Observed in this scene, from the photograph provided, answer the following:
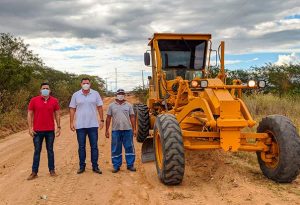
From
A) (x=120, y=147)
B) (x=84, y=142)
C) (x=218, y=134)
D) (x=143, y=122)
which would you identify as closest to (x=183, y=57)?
(x=143, y=122)

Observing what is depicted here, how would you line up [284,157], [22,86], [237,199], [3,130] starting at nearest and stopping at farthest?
[237,199], [284,157], [3,130], [22,86]

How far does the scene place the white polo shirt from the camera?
319 inches

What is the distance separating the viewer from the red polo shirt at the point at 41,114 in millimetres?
7891

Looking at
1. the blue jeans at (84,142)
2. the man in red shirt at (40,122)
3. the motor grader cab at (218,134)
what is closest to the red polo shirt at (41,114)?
the man in red shirt at (40,122)

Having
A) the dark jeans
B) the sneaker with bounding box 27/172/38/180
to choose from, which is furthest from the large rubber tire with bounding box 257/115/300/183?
the sneaker with bounding box 27/172/38/180

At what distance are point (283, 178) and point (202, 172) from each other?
1.59 metres

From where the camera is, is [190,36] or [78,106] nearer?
[78,106]

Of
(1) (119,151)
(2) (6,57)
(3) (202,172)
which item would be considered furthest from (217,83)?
(2) (6,57)

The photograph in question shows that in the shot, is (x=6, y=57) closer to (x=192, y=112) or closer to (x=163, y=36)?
(x=163, y=36)

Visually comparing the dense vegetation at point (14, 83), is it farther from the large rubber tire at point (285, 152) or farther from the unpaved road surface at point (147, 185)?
the large rubber tire at point (285, 152)

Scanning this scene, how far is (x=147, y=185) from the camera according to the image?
23.5 ft

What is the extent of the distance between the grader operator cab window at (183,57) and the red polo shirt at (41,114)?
3.75 m

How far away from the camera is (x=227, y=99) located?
7168mm

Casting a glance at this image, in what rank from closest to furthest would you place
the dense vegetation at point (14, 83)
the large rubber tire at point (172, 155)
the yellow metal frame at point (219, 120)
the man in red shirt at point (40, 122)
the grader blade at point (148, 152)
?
the large rubber tire at point (172, 155), the yellow metal frame at point (219, 120), the man in red shirt at point (40, 122), the grader blade at point (148, 152), the dense vegetation at point (14, 83)
